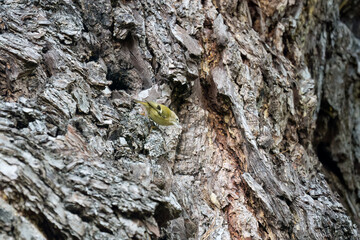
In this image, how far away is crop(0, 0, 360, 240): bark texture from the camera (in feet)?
A: 16.5

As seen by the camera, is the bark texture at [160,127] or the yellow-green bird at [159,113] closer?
the bark texture at [160,127]

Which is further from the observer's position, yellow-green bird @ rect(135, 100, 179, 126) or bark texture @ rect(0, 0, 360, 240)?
yellow-green bird @ rect(135, 100, 179, 126)

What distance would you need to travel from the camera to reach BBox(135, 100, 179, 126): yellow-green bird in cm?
705

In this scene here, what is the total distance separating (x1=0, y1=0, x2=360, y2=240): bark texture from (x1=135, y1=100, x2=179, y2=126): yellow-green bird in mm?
300

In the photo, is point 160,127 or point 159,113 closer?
point 159,113

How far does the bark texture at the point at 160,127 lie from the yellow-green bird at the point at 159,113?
300 mm

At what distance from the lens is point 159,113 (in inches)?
277

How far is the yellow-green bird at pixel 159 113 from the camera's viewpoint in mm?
7055

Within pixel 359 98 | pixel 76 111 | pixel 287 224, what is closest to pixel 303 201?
pixel 287 224

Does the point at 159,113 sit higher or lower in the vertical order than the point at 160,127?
higher

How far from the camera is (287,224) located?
8.11 m

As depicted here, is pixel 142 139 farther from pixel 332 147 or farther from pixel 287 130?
pixel 332 147

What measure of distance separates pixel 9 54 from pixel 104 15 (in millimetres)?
2353

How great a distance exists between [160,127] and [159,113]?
2.40 ft
